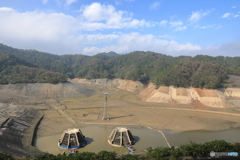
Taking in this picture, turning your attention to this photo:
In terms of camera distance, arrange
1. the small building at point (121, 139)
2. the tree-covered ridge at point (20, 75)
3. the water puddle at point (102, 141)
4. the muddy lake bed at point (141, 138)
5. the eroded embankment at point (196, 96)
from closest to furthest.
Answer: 1. the water puddle at point (102, 141)
2. the muddy lake bed at point (141, 138)
3. the small building at point (121, 139)
4. the eroded embankment at point (196, 96)
5. the tree-covered ridge at point (20, 75)

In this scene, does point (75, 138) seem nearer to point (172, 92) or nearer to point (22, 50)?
point (172, 92)

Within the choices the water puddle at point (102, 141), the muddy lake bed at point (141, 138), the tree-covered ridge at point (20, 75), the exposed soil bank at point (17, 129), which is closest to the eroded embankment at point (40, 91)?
the tree-covered ridge at point (20, 75)

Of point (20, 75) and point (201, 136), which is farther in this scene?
point (20, 75)

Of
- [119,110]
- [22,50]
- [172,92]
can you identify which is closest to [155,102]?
[172,92]

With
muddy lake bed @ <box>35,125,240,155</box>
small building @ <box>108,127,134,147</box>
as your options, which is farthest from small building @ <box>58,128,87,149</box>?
small building @ <box>108,127,134,147</box>

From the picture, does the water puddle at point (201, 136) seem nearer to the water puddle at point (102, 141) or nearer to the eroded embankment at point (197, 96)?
the water puddle at point (102, 141)

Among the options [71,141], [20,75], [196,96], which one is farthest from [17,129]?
[20,75]

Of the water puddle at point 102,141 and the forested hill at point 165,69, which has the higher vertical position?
the forested hill at point 165,69

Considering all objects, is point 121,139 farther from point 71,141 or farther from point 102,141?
point 71,141

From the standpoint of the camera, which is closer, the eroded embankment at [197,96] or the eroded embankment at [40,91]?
the eroded embankment at [197,96]

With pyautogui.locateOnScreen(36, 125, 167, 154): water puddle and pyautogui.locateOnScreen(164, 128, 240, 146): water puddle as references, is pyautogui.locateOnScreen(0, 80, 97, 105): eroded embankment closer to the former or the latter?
pyautogui.locateOnScreen(36, 125, 167, 154): water puddle

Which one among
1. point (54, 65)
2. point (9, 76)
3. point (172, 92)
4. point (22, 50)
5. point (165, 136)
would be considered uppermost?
point (22, 50)
